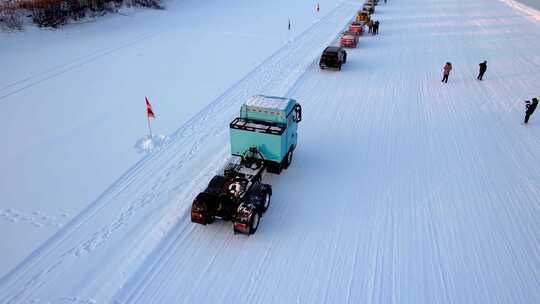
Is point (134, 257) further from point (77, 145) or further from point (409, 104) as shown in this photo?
point (409, 104)

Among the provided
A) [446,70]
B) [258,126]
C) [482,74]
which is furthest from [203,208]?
[482,74]

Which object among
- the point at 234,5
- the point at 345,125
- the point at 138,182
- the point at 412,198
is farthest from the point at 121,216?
the point at 234,5

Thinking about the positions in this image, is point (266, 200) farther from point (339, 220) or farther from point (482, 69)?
point (482, 69)

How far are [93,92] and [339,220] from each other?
47.0 feet

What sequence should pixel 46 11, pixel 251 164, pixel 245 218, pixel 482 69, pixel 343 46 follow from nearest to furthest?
pixel 245 218 < pixel 251 164 < pixel 482 69 < pixel 46 11 < pixel 343 46

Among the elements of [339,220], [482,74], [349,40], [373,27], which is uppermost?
[373,27]

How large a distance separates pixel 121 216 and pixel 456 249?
30.8ft

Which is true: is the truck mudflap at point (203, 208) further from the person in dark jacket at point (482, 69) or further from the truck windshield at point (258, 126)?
the person in dark jacket at point (482, 69)

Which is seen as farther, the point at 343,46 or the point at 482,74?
the point at 343,46

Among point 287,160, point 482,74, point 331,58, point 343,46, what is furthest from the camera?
Answer: point 343,46

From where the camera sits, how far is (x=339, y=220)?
36.4ft

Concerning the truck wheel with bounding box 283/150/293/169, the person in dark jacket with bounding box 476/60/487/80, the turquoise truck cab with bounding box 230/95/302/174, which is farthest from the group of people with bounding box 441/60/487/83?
the truck wheel with bounding box 283/150/293/169

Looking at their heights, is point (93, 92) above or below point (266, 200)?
above

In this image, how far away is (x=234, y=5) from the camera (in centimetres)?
4322
